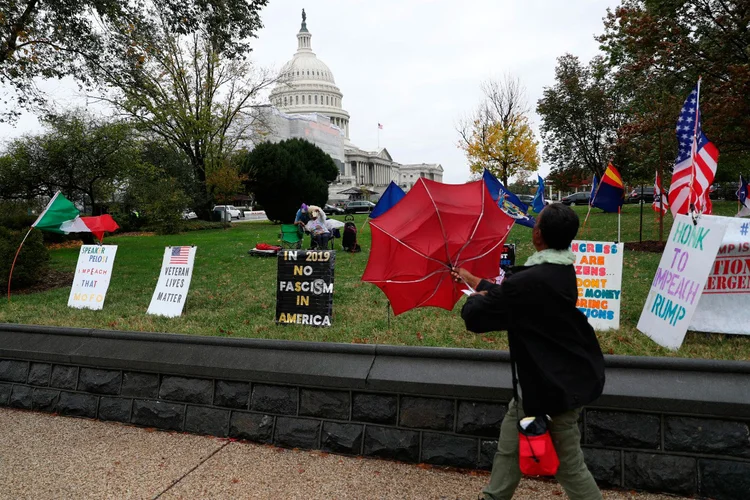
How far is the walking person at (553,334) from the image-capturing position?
2.49 metres

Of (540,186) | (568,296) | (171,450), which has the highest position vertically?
(540,186)

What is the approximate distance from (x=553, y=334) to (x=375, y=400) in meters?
1.90

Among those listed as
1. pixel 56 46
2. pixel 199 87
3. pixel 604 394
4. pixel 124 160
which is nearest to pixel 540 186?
pixel 604 394

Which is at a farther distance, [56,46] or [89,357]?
[56,46]

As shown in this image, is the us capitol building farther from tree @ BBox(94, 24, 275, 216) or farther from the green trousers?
the green trousers

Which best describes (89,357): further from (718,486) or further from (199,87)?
(199,87)

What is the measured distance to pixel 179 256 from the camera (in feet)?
22.9

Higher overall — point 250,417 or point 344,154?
point 344,154

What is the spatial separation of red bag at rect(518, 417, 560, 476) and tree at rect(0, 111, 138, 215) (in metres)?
21.6

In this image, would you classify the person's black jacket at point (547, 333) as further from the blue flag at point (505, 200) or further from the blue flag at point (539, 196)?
the blue flag at point (539, 196)

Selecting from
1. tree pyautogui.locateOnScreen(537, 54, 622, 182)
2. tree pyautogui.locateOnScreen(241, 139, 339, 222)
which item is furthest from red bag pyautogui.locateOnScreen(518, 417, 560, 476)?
tree pyautogui.locateOnScreen(241, 139, 339, 222)

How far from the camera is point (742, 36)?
12805 mm

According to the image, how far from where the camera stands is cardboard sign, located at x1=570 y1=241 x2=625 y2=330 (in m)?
5.41

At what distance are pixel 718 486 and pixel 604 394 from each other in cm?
89
